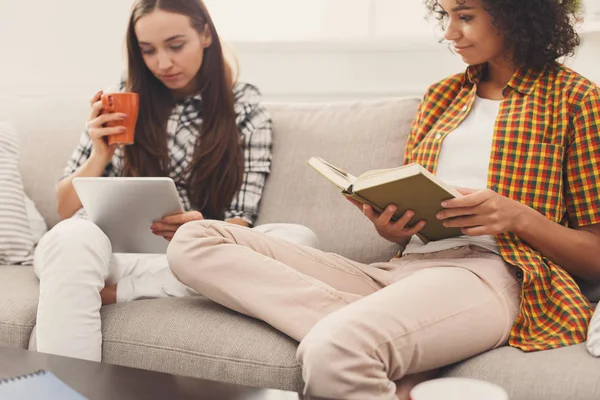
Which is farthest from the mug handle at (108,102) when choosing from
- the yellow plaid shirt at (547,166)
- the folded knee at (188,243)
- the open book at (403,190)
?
the yellow plaid shirt at (547,166)

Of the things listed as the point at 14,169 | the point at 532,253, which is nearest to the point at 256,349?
the point at 532,253

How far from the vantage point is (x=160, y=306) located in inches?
61.0

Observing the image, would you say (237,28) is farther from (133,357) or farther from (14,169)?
(133,357)

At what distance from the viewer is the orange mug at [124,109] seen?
1.75 m

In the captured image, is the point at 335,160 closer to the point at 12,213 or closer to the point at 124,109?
the point at 124,109

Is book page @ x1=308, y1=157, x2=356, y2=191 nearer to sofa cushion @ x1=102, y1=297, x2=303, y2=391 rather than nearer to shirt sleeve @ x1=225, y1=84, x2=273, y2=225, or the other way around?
sofa cushion @ x1=102, y1=297, x2=303, y2=391

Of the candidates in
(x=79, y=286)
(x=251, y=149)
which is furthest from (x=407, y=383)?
(x=251, y=149)

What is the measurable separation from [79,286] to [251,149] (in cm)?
70

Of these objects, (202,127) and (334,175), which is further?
(202,127)

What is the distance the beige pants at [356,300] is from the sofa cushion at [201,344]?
0.12 feet

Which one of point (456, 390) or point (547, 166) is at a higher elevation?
point (547, 166)

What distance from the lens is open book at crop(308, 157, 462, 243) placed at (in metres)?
1.23

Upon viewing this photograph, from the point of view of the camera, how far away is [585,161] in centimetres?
147

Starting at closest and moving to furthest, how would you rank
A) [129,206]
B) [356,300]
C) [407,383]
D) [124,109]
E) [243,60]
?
[407,383] < [356,300] < [129,206] < [124,109] < [243,60]
